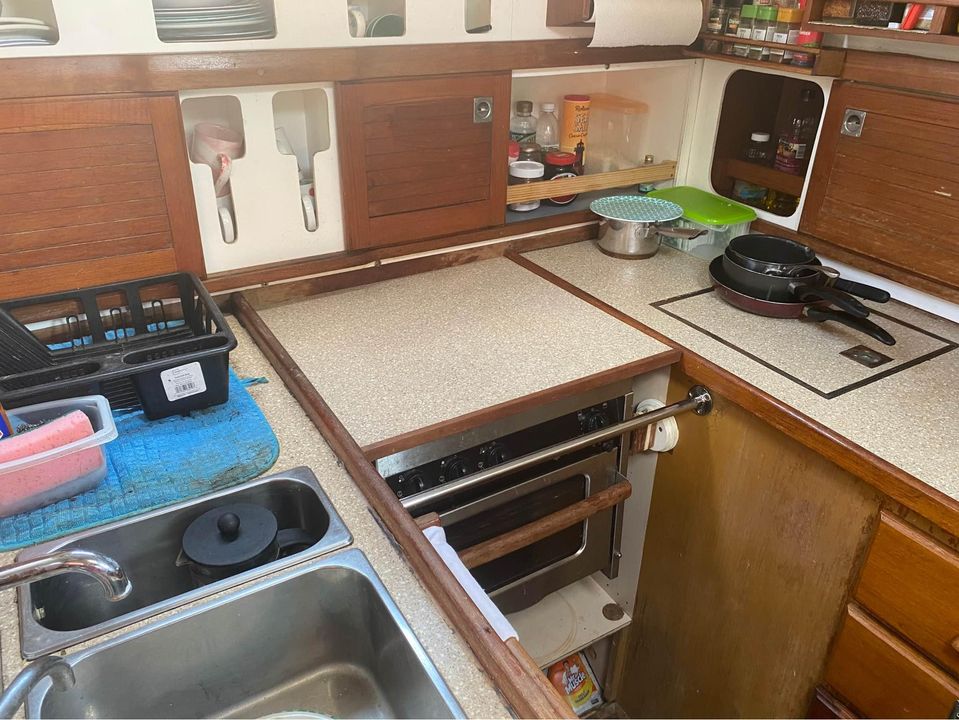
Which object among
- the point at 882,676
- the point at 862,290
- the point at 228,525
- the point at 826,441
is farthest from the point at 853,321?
the point at 228,525

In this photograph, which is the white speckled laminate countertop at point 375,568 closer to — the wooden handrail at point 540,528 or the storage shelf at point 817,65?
the wooden handrail at point 540,528

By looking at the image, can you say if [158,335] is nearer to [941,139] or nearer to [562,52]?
[562,52]

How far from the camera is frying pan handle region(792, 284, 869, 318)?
4.17 feet

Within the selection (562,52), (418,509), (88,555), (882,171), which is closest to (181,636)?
(88,555)

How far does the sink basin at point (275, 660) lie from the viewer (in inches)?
28.6

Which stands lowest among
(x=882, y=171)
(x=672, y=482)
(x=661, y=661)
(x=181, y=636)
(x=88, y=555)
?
(x=661, y=661)

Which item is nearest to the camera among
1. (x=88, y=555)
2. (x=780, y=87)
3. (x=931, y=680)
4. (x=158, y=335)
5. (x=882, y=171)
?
(x=88, y=555)

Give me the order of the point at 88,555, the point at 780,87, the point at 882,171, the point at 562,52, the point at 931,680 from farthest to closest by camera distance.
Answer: the point at 780,87 < the point at 562,52 < the point at 882,171 < the point at 931,680 < the point at 88,555

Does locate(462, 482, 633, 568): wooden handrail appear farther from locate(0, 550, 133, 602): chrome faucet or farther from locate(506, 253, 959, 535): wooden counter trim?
locate(0, 550, 133, 602): chrome faucet

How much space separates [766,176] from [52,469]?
152 centimetres

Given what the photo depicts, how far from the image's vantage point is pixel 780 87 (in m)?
1.73

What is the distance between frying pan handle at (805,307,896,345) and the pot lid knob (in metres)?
1.07

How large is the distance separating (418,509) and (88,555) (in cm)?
64

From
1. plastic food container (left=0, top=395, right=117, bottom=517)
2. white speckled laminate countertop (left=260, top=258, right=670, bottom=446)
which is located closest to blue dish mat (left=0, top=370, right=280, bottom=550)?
Answer: plastic food container (left=0, top=395, right=117, bottom=517)
